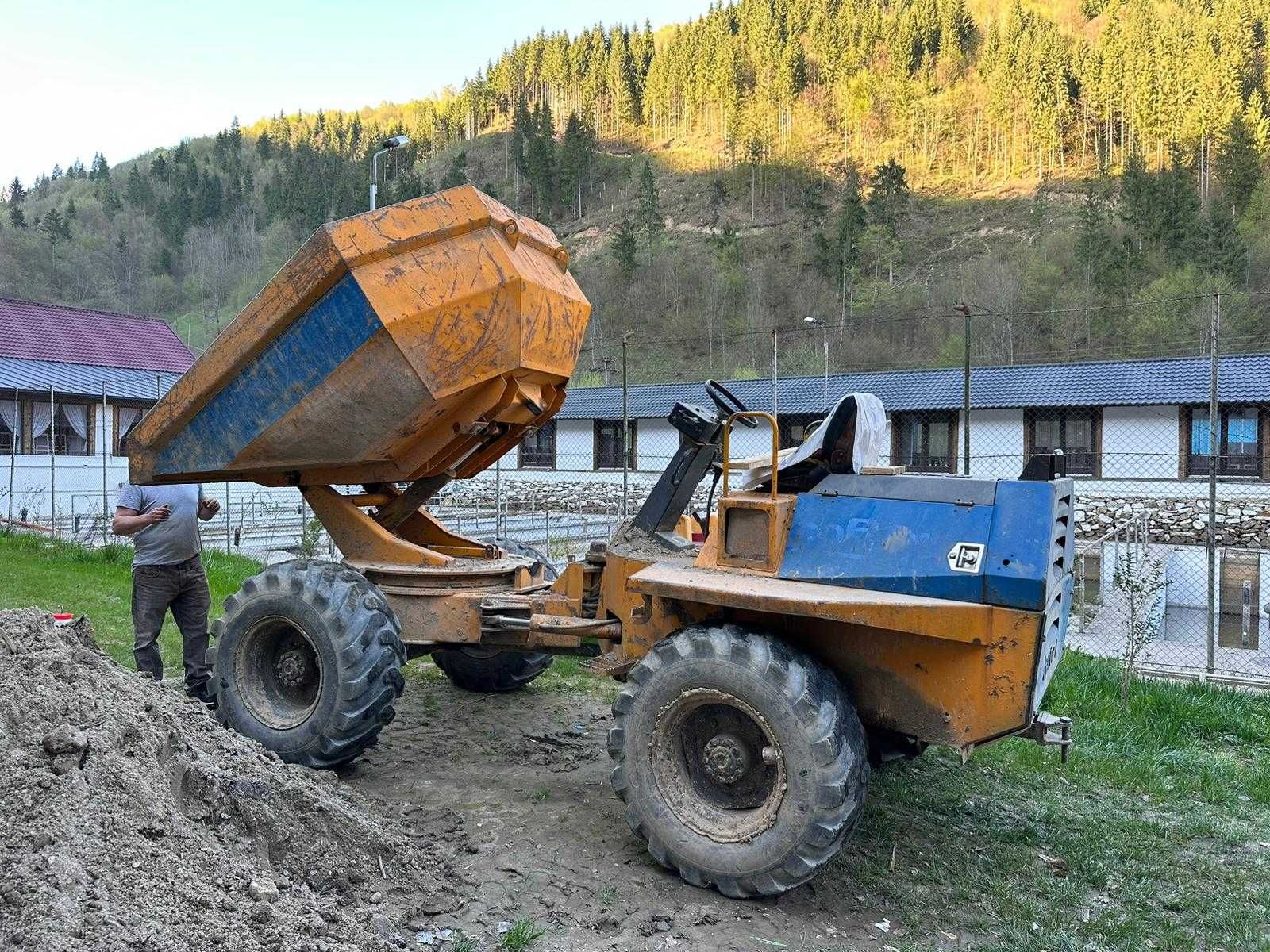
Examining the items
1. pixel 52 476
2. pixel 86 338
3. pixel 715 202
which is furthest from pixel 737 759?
pixel 715 202

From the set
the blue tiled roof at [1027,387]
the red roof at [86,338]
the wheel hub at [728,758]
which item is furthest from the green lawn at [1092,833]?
the red roof at [86,338]

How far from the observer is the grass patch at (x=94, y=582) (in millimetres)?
8820

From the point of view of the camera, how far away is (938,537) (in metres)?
3.93

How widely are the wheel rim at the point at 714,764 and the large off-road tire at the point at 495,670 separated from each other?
277cm

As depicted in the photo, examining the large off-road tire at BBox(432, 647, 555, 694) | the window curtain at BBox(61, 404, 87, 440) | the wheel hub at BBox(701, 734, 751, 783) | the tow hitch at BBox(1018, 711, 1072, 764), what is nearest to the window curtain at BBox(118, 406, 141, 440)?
the window curtain at BBox(61, 404, 87, 440)

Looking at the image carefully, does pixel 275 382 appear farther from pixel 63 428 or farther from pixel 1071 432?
pixel 63 428

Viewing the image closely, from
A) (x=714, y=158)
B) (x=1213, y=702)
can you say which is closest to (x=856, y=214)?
(x=714, y=158)

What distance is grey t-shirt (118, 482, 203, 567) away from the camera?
6.12m

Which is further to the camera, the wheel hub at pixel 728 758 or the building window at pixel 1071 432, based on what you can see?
the building window at pixel 1071 432

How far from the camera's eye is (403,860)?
400 cm

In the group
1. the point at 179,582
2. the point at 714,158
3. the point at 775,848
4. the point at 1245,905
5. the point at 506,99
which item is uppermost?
the point at 506,99

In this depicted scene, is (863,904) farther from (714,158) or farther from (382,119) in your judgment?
(382,119)

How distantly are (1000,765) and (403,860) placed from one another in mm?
3709

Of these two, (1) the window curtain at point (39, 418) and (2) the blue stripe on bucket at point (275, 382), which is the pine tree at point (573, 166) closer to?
(1) the window curtain at point (39, 418)
